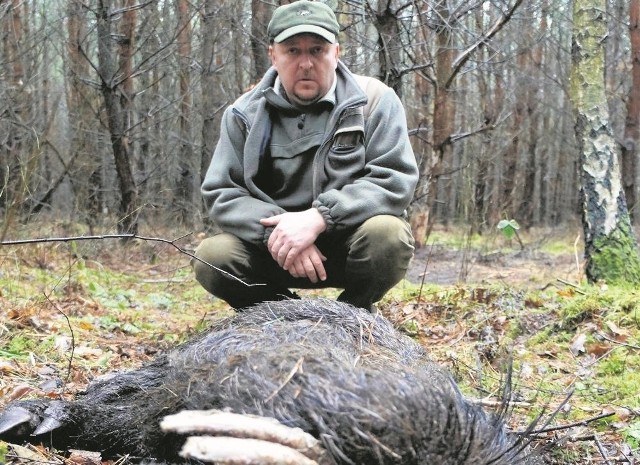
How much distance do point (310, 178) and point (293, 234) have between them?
0.50 m

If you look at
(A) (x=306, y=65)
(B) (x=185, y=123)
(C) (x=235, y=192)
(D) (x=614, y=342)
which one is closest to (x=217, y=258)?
(C) (x=235, y=192)

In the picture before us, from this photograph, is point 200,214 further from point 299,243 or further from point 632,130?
point 632,130

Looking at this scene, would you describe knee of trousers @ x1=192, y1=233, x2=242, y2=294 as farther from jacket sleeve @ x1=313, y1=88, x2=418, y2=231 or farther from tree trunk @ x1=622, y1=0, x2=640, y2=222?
tree trunk @ x1=622, y1=0, x2=640, y2=222

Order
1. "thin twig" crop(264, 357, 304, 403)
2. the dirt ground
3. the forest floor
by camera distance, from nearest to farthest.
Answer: "thin twig" crop(264, 357, 304, 403) → the forest floor → the dirt ground

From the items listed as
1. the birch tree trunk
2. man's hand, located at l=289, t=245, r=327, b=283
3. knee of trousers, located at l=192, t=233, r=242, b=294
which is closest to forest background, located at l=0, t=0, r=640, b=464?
the birch tree trunk

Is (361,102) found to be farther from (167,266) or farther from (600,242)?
(167,266)

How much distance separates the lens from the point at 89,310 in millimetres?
5906

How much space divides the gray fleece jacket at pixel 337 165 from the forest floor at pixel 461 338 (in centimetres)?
104

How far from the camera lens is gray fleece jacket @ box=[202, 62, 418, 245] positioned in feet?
12.7

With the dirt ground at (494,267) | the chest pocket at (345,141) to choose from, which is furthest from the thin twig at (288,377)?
the dirt ground at (494,267)

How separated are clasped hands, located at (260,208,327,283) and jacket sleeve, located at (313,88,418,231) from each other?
87 millimetres

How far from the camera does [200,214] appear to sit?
33.1 feet

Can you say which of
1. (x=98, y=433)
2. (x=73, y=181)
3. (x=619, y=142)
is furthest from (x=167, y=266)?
(x=619, y=142)

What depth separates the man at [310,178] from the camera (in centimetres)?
384
